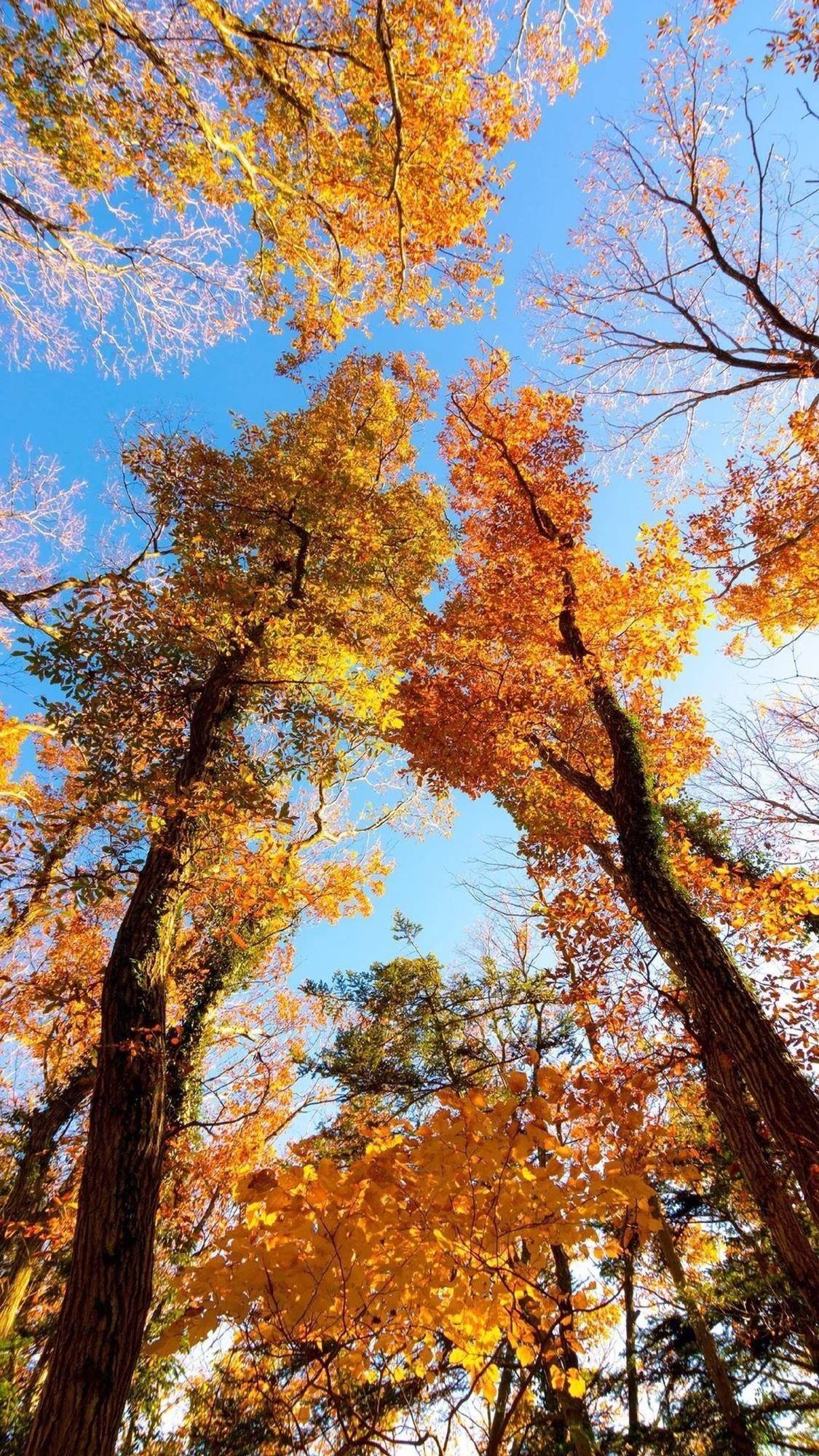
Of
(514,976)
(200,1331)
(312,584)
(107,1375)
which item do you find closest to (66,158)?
(312,584)

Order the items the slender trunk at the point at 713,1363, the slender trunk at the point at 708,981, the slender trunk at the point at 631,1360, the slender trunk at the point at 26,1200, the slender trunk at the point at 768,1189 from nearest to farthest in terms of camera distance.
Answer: the slender trunk at the point at 768,1189 < the slender trunk at the point at 708,981 < the slender trunk at the point at 713,1363 < the slender trunk at the point at 631,1360 < the slender trunk at the point at 26,1200

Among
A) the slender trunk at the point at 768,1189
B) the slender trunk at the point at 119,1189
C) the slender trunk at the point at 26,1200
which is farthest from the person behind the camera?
the slender trunk at the point at 26,1200

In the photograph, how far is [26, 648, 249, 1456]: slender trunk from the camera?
2746mm

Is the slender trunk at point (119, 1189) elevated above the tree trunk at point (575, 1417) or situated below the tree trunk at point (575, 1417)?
above

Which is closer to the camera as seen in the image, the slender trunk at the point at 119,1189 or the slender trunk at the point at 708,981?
the slender trunk at the point at 119,1189

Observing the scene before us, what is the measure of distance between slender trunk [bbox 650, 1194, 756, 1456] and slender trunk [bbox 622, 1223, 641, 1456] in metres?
0.54

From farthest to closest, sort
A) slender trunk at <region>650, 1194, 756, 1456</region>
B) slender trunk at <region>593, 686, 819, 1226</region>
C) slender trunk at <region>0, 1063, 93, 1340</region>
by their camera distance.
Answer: slender trunk at <region>0, 1063, 93, 1340</region>, slender trunk at <region>650, 1194, 756, 1456</region>, slender trunk at <region>593, 686, 819, 1226</region>

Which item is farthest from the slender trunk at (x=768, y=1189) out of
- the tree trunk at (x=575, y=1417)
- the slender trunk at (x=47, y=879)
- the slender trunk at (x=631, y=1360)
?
the slender trunk at (x=47, y=879)

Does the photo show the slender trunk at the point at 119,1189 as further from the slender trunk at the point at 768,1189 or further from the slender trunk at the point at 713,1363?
the slender trunk at the point at 713,1363

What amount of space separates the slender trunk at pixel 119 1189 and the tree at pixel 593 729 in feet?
12.4

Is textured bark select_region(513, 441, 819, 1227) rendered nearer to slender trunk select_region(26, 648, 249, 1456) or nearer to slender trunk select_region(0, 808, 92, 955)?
slender trunk select_region(26, 648, 249, 1456)

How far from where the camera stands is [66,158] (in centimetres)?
526

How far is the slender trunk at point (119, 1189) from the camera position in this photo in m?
2.75

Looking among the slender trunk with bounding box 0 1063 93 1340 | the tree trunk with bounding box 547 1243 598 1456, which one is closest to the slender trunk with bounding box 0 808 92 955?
the slender trunk with bounding box 0 1063 93 1340
